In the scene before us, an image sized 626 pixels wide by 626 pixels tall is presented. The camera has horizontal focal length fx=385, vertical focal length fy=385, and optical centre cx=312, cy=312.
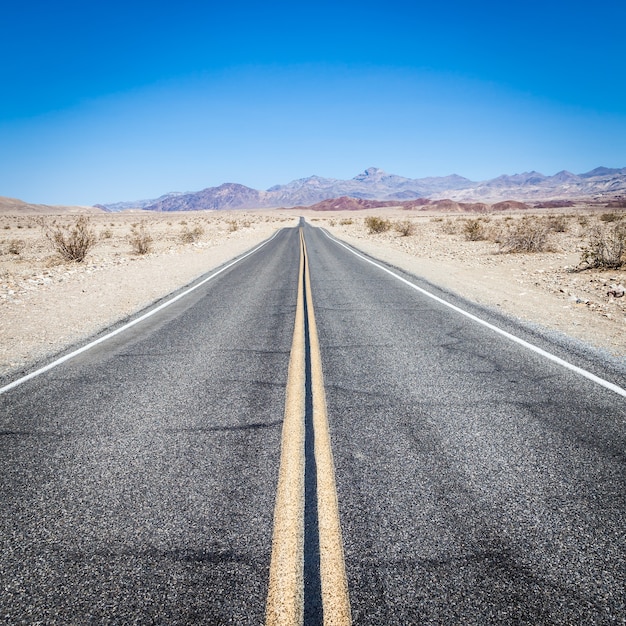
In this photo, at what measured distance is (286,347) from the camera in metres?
5.68

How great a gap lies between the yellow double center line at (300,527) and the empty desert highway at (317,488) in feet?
0.05

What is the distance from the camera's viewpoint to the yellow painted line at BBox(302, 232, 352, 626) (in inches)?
71.4

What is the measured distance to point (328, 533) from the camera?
2256mm

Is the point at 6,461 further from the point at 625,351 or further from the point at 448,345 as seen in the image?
the point at 625,351

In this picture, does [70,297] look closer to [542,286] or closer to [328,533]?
[328,533]

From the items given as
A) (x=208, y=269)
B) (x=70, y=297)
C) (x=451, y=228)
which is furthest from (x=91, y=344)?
(x=451, y=228)

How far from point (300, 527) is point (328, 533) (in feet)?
0.56

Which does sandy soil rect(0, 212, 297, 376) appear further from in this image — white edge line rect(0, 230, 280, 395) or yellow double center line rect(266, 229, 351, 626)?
yellow double center line rect(266, 229, 351, 626)

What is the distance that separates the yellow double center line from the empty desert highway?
0.01 m

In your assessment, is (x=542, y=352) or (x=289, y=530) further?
(x=542, y=352)

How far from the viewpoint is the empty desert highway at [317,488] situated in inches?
74.7

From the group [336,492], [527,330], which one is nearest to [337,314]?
[527,330]

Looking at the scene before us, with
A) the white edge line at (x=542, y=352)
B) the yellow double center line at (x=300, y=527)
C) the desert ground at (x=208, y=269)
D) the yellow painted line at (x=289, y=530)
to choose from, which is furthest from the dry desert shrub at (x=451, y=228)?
the yellow painted line at (x=289, y=530)

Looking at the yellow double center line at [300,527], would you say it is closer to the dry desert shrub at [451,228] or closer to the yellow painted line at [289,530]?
the yellow painted line at [289,530]
